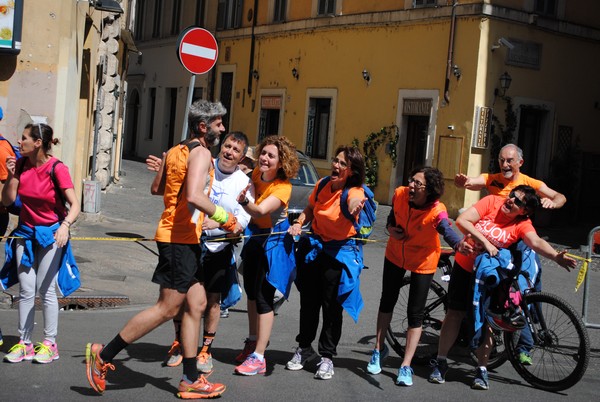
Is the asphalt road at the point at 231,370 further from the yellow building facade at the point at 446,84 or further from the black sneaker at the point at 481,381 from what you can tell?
the yellow building facade at the point at 446,84

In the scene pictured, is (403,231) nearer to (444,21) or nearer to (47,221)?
(47,221)

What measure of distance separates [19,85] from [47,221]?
264 inches

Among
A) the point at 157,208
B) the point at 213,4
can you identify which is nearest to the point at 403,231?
the point at 157,208

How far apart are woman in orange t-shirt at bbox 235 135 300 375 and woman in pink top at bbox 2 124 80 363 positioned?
1.33 meters

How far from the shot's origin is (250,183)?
23.7 feet

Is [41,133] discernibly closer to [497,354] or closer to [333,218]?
[333,218]

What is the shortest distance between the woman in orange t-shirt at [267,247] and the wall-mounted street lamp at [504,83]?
17.3 metres

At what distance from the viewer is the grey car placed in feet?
50.8

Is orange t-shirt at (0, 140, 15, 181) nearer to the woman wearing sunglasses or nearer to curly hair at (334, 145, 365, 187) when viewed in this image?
curly hair at (334, 145, 365, 187)

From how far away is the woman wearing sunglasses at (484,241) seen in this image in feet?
23.4

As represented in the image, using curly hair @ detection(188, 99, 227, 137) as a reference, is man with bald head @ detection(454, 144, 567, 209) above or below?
below

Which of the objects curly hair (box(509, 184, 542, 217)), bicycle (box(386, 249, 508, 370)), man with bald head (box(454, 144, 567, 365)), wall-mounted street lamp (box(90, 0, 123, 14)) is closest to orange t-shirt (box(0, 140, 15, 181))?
bicycle (box(386, 249, 508, 370))

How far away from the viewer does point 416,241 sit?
7.21 m

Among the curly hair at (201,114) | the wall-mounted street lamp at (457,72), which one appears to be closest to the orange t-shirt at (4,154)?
the curly hair at (201,114)
